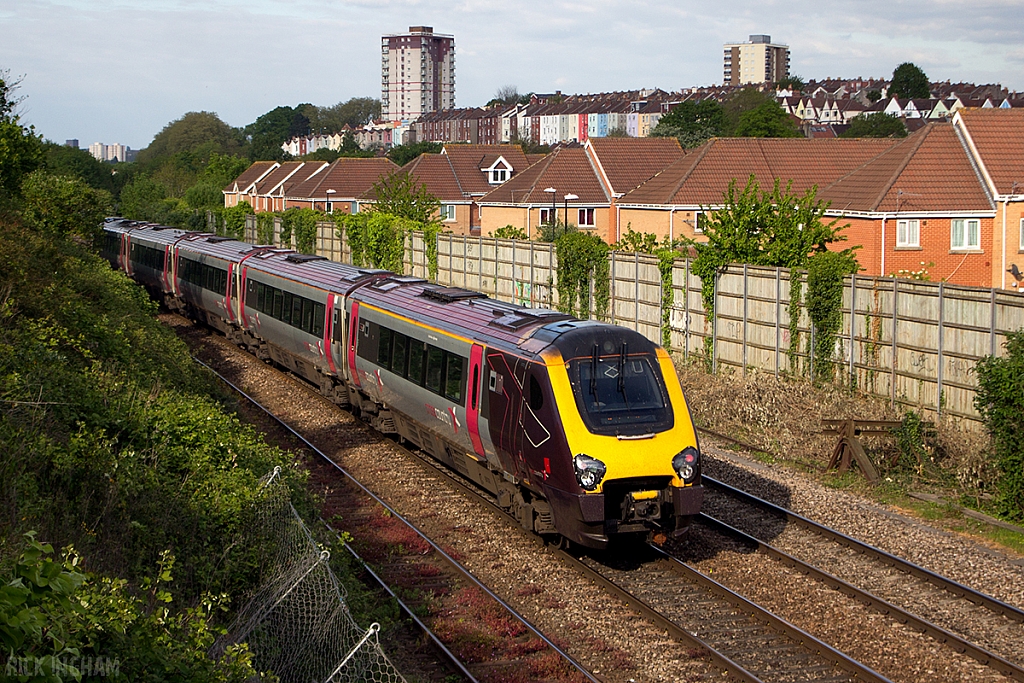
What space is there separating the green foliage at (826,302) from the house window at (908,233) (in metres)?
14.6

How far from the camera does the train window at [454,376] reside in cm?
1323

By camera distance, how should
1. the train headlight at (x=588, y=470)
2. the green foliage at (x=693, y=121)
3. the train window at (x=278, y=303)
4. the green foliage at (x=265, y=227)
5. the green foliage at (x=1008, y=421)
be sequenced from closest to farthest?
the train headlight at (x=588, y=470) < the green foliage at (x=1008, y=421) < the train window at (x=278, y=303) < the green foliage at (x=265, y=227) < the green foliage at (x=693, y=121)

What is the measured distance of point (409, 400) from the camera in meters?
15.3

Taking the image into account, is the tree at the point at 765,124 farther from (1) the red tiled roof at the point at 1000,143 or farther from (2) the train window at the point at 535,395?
(2) the train window at the point at 535,395

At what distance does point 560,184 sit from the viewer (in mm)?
49312

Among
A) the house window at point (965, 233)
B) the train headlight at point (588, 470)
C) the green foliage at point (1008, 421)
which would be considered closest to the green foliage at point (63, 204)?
the train headlight at point (588, 470)

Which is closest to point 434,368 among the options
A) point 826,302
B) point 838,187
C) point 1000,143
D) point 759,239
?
point 826,302

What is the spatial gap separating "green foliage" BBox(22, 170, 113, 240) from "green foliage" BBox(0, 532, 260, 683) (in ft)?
81.9

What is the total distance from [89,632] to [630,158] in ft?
154

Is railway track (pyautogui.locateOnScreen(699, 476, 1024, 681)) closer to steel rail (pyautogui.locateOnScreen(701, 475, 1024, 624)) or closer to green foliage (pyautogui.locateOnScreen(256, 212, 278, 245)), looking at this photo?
steel rail (pyautogui.locateOnScreen(701, 475, 1024, 624))

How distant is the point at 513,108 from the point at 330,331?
169 m

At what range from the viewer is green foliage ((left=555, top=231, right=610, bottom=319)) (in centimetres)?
2477

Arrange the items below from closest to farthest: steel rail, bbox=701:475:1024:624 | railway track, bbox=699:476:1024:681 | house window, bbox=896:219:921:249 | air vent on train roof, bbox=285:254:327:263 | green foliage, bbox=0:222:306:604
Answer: green foliage, bbox=0:222:306:604 < railway track, bbox=699:476:1024:681 < steel rail, bbox=701:475:1024:624 < air vent on train roof, bbox=285:254:327:263 < house window, bbox=896:219:921:249

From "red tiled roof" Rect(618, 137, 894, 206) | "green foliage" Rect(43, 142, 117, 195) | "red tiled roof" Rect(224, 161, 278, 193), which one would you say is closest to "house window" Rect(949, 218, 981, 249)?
"red tiled roof" Rect(618, 137, 894, 206)
